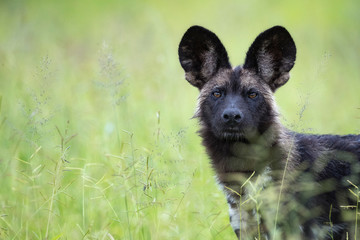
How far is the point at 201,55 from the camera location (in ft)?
14.8

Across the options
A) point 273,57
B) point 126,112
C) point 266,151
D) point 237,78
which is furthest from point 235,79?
point 126,112

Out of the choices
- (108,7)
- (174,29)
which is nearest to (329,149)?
(174,29)

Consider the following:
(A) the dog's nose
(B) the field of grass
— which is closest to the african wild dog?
(A) the dog's nose

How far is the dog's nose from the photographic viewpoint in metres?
3.92

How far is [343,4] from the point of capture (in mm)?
14719

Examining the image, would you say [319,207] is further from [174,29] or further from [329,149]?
[174,29]

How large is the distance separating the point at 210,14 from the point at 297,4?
2721mm

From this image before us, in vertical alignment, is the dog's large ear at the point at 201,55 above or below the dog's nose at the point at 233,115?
above

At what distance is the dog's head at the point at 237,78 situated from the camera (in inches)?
159

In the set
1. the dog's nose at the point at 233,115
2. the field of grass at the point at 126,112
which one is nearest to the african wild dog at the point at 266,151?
the dog's nose at the point at 233,115

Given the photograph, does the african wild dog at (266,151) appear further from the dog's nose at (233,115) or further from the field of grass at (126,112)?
the field of grass at (126,112)

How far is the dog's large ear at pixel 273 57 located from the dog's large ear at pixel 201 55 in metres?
0.25

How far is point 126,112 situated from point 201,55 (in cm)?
144

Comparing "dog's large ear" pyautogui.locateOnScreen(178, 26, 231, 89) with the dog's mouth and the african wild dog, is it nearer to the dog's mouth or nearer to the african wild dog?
the african wild dog
